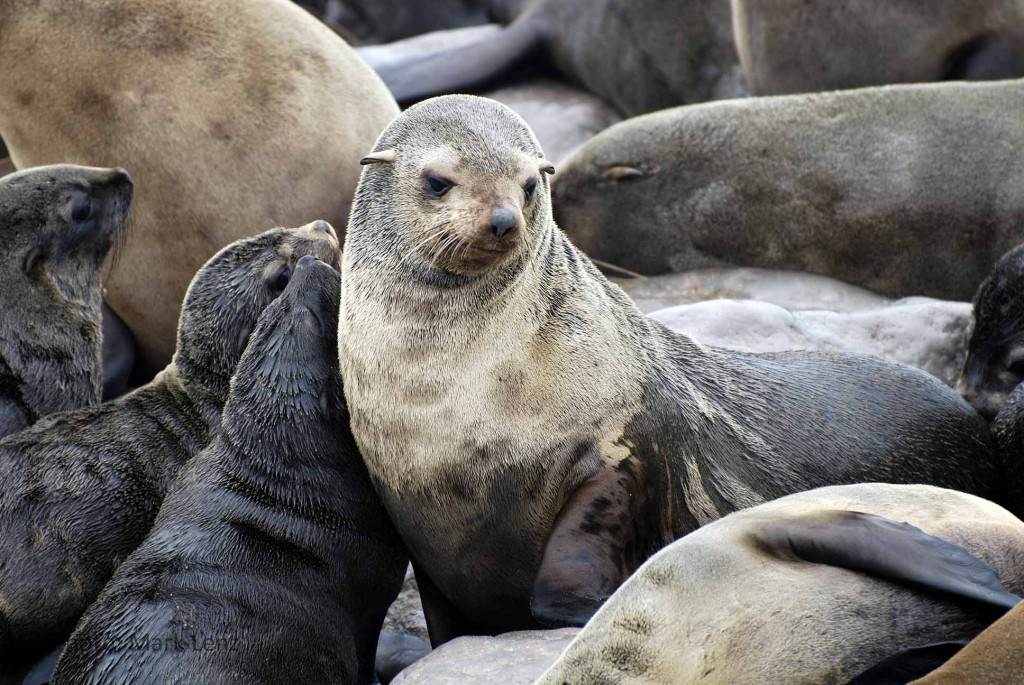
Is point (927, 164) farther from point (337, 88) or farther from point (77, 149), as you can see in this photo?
point (77, 149)

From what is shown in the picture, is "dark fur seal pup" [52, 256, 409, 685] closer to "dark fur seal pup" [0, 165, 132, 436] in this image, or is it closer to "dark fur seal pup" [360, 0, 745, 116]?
"dark fur seal pup" [0, 165, 132, 436]

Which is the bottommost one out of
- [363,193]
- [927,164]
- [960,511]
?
[927,164]

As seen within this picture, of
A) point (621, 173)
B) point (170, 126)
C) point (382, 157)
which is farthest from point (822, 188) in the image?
point (382, 157)

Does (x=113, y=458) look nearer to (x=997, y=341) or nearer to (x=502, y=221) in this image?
(x=502, y=221)

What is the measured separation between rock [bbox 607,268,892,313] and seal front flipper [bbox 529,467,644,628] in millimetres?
2855

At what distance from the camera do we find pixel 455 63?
10422 millimetres

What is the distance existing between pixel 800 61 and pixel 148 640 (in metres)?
6.04

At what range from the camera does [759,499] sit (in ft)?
15.1

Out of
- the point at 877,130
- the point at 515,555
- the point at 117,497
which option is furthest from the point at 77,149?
the point at 877,130

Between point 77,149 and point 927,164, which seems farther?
point 927,164

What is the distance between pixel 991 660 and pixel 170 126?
449 cm

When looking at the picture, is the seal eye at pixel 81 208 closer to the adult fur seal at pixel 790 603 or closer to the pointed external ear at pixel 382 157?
the pointed external ear at pixel 382 157

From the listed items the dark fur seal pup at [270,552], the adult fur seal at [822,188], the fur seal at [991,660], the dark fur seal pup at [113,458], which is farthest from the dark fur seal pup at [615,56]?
the fur seal at [991,660]

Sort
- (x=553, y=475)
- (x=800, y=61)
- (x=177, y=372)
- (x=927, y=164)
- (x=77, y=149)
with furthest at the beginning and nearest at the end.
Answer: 1. (x=800, y=61)
2. (x=927, y=164)
3. (x=77, y=149)
4. (x=177, y=372)
5. (x=553, y=475)
